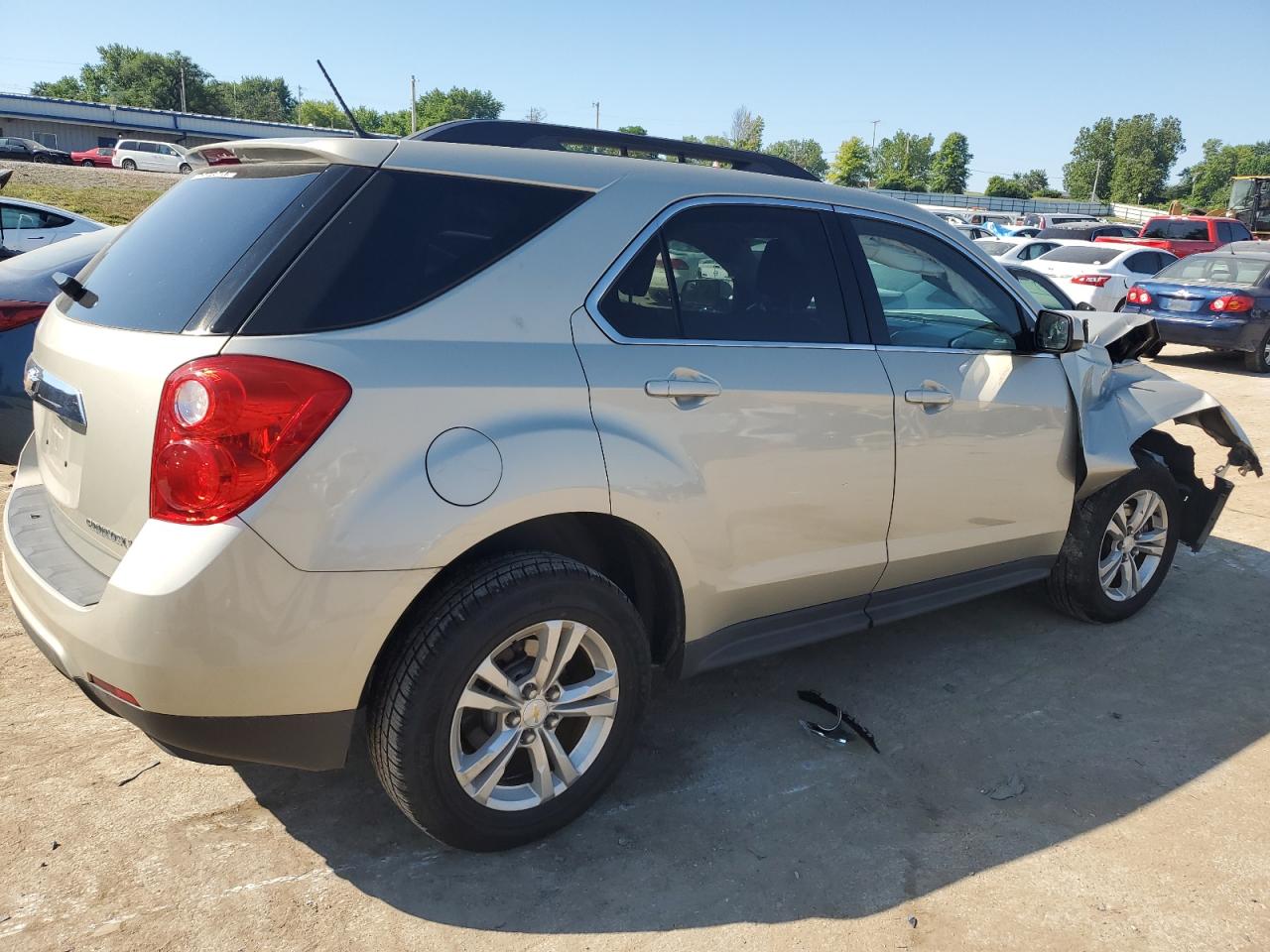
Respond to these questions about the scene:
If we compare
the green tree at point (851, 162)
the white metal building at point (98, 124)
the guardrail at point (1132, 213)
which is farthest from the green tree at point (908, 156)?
the white metal building at point (98, 124)

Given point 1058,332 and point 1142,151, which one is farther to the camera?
point 1142,151

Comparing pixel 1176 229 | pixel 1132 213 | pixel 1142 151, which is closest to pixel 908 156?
pixel 1142 151

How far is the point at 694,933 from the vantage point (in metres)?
2.44

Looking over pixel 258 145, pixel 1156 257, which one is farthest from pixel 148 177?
pixel 258 145

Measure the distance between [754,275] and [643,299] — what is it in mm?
537

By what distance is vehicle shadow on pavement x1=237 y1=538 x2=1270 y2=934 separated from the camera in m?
2.60

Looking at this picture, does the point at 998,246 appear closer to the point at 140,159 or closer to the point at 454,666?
the point at 454,666

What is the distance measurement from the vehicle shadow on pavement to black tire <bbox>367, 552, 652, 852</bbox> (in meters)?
0.18

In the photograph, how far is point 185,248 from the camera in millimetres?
2568

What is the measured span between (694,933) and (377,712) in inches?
38.8

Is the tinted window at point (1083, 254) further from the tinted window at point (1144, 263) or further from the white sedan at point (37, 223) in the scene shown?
the white sedan at point (37, 223)

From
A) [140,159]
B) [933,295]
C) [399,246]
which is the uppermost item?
[140,159]

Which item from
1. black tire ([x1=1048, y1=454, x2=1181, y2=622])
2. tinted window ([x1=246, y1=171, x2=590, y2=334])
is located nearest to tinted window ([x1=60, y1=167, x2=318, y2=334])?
tinted window ([x1=246, y1=171, x2=590, y2=334])

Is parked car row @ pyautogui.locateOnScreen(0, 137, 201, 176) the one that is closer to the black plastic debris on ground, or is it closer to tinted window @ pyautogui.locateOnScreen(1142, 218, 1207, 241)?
tinted window @ pyautogui.locateOnScreen(1142, 218, 1207, 241)
